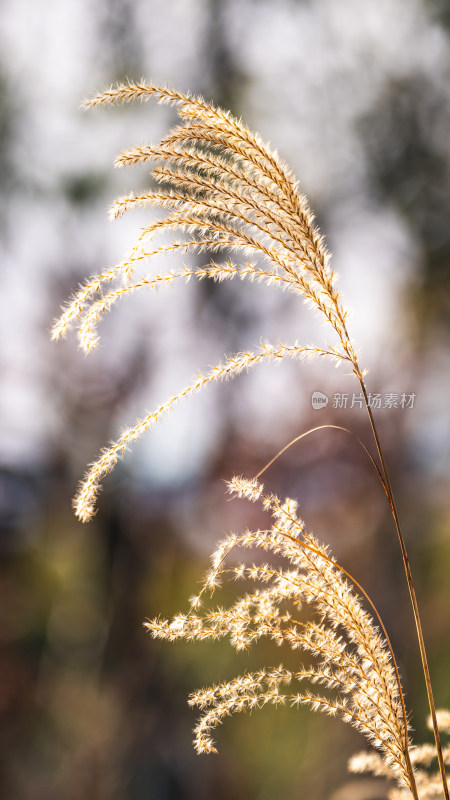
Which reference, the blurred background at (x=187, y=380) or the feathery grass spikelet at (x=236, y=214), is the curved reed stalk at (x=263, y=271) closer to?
the feathery grass spikelet at (x=236, y=214)

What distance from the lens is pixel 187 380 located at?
42.6 inches

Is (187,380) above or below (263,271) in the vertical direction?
above

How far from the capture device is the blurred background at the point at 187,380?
3.24 ft

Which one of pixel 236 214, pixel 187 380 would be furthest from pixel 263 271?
pixel 187 380

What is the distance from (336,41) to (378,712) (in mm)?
1365

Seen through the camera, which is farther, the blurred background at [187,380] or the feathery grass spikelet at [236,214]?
the blurred background at [187,380]

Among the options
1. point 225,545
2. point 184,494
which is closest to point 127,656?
point 184,494

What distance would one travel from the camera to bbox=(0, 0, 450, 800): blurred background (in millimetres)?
988

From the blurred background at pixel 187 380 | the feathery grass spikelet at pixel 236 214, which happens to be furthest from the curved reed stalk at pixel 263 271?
the blurred background at pixel 187 380

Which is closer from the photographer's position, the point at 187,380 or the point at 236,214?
the point at 236,214

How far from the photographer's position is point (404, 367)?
1.14 metres

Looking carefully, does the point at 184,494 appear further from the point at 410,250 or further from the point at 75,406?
the point at 410,250

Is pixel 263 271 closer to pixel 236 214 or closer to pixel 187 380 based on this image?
pixel 236 214

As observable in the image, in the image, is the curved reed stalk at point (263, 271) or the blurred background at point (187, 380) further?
the blurred background at point (187, 380)
